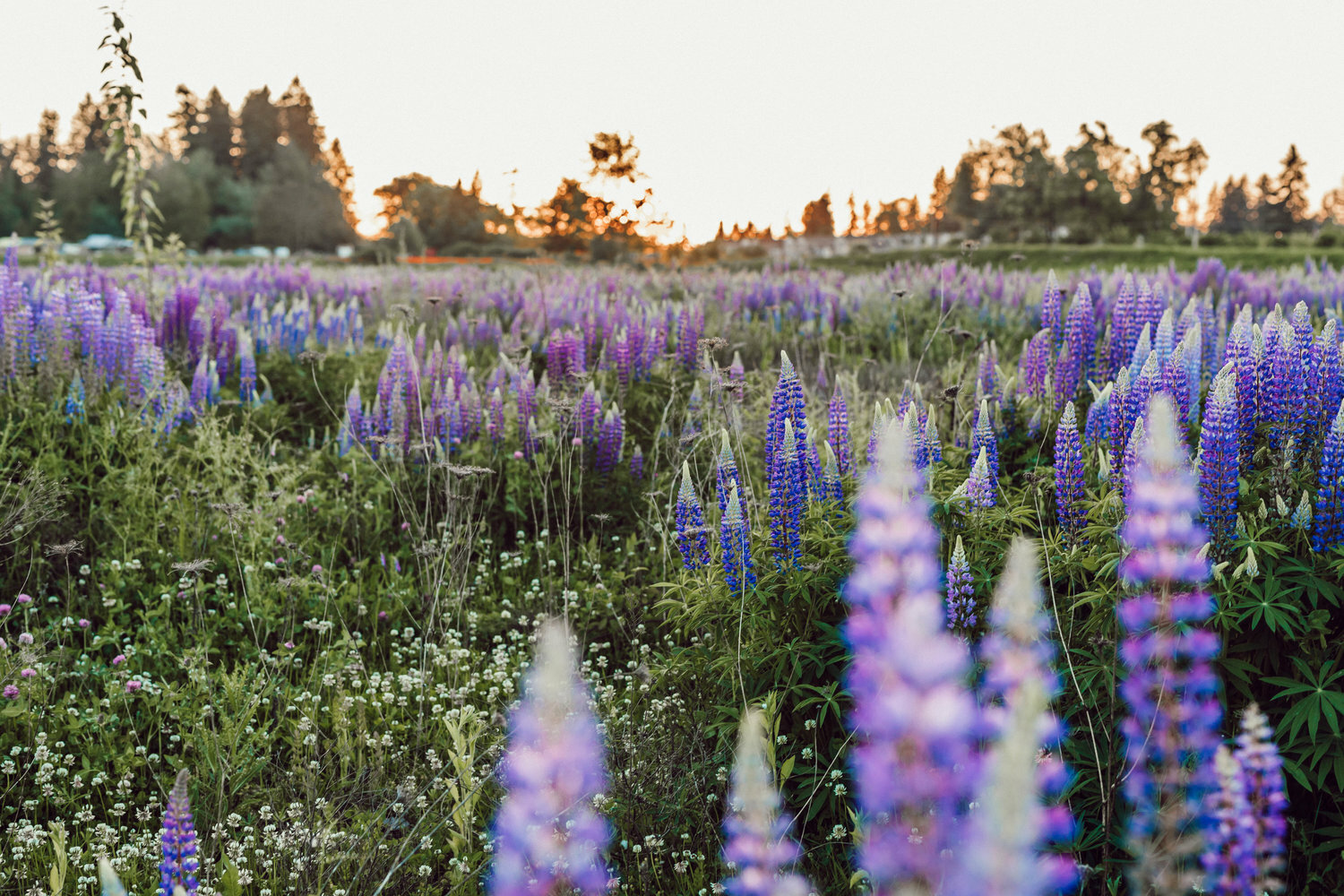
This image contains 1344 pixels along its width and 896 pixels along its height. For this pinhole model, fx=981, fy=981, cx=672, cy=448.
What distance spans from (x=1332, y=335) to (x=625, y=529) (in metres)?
3.75

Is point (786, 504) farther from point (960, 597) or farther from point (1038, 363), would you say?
point (1038, 363)

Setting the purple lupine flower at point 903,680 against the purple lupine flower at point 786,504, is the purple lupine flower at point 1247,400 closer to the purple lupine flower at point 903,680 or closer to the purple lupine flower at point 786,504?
the purple lupine flower at point 786,504

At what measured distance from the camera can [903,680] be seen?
0.89 m

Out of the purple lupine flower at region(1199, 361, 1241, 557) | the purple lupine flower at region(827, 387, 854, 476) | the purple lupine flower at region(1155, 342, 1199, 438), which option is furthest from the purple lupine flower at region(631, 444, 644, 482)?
the purple lupine flower at region(1199, 361, 1241, 557)

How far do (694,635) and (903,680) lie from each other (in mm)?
3436

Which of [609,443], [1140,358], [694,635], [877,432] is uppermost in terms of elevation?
[1140,358]

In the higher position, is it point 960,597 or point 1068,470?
point 1068,470

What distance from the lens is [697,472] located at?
573 cm

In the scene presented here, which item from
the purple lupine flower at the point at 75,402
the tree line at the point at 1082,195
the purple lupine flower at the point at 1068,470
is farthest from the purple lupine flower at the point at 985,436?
the tree line at the point at 1082,195

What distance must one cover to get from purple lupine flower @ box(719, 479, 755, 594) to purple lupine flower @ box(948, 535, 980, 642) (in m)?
0.69

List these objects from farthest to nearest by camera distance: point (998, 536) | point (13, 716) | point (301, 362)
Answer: point (301, 362), point (13, 716), point (998, 536)

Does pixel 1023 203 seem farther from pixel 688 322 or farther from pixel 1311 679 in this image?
pixel 1311 679

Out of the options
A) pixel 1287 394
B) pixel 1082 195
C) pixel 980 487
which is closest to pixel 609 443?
pixel 980 487

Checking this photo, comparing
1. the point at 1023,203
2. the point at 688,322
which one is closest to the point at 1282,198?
the point at 1023,203
